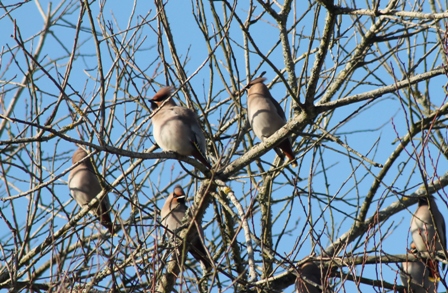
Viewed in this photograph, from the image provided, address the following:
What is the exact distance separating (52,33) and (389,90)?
207 inches

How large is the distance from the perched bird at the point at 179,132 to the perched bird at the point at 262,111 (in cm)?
82

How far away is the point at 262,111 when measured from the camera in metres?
6.21

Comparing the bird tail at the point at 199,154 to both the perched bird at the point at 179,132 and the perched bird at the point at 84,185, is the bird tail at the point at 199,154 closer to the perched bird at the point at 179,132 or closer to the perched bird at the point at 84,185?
the perched bird at the point at 179,132

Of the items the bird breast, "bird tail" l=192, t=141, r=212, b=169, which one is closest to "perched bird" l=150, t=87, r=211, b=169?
"bird tail" l=192, t=141, r=212, b=169

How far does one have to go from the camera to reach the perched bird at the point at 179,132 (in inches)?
212

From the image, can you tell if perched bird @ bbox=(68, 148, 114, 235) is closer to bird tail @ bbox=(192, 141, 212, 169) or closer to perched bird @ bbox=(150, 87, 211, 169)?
perched bird @ bbox=(150, 87, 211, 169)

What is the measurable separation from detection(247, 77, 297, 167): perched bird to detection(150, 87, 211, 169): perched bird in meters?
0.82

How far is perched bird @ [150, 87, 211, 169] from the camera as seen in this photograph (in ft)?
17.6

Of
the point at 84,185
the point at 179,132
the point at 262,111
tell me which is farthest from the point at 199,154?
the point at 84,185

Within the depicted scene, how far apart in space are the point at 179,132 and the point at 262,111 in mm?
1115

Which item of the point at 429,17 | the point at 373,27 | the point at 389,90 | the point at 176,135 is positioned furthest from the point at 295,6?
the point at 429,17

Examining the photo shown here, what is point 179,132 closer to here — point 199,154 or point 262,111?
point 199,154

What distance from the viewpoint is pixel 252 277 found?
3.68 metres

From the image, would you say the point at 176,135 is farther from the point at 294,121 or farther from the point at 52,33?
the point at 52,33
